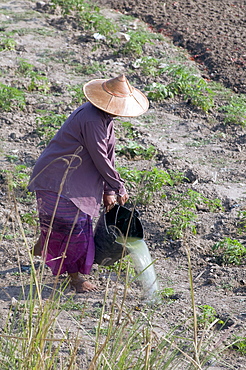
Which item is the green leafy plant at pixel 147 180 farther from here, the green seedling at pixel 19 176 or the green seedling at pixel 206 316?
the green seedling at pixel 206 316

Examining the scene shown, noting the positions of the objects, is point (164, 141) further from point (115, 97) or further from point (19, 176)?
point (115, 97)

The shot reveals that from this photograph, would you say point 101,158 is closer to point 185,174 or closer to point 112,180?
point 112,180

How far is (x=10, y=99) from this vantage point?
22.2 ft

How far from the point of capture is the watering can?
13.0 feet

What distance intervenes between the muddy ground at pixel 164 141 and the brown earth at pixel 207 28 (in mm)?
19

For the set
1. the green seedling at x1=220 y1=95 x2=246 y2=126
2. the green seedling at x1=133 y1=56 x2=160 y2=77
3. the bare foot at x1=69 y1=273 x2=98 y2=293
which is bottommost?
the bare foot at x1=69 y1=273 x2=98 y2=293

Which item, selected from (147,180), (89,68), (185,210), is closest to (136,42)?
(89,68)

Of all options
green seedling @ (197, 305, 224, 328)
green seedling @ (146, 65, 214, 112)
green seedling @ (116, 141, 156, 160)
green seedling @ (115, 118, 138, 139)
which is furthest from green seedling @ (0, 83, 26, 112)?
green seedling @ (197, 305, 224, 328)

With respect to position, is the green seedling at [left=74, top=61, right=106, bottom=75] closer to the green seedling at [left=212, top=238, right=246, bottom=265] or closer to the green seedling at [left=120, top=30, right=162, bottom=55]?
the green seedling at [left=120, top=30, right=162, bottom=55]

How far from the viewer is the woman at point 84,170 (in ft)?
12.2

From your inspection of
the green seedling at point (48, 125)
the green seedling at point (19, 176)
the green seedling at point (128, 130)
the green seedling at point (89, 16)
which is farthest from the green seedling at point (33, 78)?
the green seedling at point (19, 176)

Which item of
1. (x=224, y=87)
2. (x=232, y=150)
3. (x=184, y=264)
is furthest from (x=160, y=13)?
(x=184, y=264)

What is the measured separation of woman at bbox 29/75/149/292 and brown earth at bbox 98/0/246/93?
15.1ft

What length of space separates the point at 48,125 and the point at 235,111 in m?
2.47
